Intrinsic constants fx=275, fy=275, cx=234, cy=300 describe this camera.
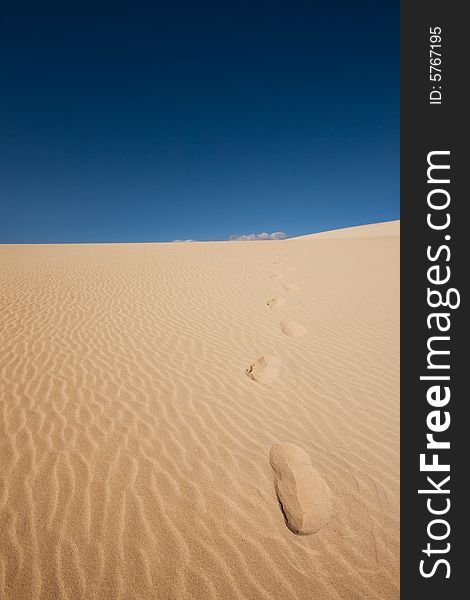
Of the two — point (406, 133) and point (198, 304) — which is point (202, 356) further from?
point (406, 133)

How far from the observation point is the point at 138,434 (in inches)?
135

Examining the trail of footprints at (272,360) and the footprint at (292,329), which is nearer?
the trail of footprints at (272,360)

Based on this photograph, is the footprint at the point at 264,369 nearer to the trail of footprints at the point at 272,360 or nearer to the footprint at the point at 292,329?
the trail of footprints at the point at 272,360

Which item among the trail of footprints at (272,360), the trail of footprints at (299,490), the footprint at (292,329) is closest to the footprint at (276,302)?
the trail of footprints at (272,360)

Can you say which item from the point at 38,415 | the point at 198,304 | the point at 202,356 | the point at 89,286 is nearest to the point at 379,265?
the point at 198,304

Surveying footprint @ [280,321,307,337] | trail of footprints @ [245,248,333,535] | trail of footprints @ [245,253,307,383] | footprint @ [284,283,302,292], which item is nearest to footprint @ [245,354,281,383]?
trail of footprints @ [245,253,307,383]

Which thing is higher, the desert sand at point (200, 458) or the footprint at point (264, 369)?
the footprint at point (264, 369)

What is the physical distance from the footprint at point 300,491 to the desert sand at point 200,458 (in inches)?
0.6

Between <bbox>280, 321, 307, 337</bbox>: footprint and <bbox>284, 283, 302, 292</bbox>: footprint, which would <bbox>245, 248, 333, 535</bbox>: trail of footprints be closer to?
<bbox>280, 321, 307, 337</bbox>: footprint

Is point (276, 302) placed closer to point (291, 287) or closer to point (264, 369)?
point (291, 287)

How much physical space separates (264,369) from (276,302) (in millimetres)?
3807

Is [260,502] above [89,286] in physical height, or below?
below

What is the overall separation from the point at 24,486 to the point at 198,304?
627 cm

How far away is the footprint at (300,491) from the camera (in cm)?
240
